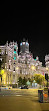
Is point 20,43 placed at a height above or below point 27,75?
above

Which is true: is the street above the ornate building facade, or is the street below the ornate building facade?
below

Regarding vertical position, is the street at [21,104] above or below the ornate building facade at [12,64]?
below

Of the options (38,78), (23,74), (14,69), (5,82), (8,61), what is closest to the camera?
(38,78)

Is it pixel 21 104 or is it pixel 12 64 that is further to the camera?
pixel 12 64

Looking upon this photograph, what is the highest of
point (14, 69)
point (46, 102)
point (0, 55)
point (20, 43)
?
point (20, 43)

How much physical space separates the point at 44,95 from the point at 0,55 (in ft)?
272

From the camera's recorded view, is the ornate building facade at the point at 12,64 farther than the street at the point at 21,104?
Yes

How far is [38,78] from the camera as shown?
8356 centimetres

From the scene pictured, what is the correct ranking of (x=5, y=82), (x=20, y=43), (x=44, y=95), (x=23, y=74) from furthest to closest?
(x=20, y=43)
(x=23, y=74)
(x=5, y=82)
(x=44, y=95)

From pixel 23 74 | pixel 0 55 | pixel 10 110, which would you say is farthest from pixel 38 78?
pixel 10 110

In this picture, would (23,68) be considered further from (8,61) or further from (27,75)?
(8,61)

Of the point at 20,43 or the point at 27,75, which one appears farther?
the point at 20,43

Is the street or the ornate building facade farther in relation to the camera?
the ornate building facade

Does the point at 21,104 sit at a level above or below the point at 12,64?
below
